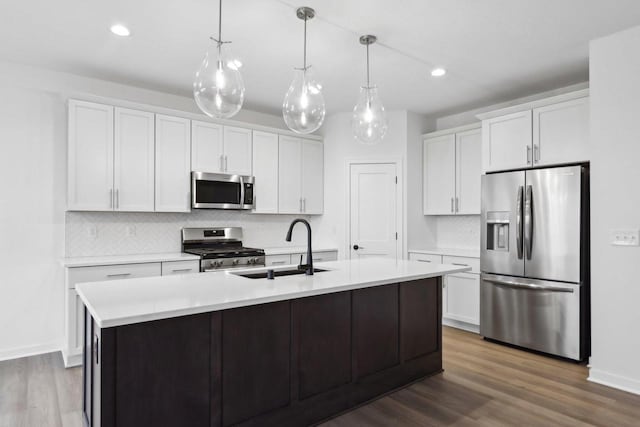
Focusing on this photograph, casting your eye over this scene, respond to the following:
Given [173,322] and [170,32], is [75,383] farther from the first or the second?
[170,32]

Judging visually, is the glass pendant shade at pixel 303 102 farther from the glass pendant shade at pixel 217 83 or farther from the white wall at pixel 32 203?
the white wall at pixel 32 203

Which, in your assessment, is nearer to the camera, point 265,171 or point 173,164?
point 173,164

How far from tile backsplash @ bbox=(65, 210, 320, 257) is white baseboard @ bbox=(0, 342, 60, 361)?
2.88ft

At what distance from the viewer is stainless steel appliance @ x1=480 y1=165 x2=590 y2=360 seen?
11.2 ft

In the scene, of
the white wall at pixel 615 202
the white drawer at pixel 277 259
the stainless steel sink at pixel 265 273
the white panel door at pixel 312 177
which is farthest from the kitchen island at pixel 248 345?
the white panel door at pixel 312 177

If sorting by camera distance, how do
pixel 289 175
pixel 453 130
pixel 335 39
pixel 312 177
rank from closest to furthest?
pixel 335 39 → pixel 453 130 → pixel 289 175 → pixel 312 177

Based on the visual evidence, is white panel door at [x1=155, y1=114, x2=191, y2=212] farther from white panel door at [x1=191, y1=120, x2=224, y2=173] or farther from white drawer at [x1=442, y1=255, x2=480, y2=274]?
white drawer at [x1=442, y1=255, x2=480, y2=274]

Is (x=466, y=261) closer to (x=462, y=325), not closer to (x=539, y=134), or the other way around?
(x=462, y=325)

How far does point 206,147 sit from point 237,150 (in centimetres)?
38

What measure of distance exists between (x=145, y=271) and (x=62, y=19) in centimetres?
212

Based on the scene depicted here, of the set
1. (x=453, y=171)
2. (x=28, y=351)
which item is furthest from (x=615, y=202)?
(x=28, y=351)

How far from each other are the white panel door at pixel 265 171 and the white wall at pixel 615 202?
3274 mm

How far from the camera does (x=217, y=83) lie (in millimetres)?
2246

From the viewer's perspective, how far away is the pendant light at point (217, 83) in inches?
88.3
